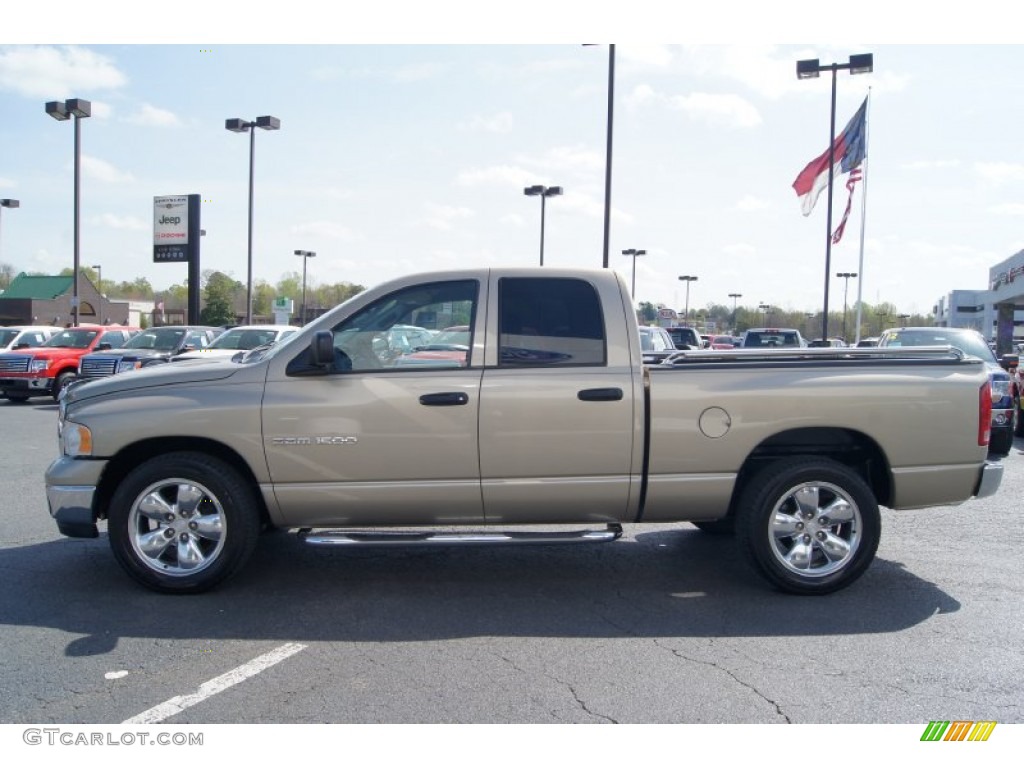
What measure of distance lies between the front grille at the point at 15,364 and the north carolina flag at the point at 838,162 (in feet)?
68.8

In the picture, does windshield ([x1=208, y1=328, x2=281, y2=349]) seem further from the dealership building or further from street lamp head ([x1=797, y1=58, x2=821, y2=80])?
the dealership building

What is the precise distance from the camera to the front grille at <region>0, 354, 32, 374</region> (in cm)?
1944

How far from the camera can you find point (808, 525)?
5.70 meters

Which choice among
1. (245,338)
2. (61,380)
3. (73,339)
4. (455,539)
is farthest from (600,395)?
(73,339)

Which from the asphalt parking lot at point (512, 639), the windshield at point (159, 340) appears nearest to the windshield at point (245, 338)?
the windshield at point (159, 340)

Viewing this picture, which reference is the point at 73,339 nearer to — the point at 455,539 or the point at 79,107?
the point at 79,107

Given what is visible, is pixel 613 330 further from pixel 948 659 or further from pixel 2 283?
pixel 2 283

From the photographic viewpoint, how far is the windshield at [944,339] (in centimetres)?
1314

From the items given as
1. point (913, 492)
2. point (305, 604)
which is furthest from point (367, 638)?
point (913, 492)

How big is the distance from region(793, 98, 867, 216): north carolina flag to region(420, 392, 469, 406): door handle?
74.8 feet

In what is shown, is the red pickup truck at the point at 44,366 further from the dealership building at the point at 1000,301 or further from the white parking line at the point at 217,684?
the dealership building at the point at 1000,301

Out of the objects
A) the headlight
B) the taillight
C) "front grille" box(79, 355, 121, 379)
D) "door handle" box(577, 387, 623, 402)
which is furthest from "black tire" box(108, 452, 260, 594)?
"front grille" box(79, 355, 121, 379)

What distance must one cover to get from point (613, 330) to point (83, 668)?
3.42 metres
